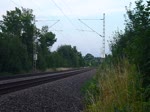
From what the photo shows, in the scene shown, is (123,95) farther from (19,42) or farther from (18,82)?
(19,42)

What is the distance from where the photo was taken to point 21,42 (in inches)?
2648

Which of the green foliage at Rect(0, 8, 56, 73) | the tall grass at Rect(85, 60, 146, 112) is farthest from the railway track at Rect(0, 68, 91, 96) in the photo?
the green foliage at Rect(0, 8, 56, 73)

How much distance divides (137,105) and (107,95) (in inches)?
64.0

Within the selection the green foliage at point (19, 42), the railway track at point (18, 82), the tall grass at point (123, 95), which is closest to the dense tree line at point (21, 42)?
the green foliage at point (19, 42)

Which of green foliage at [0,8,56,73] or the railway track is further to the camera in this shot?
green foliage at [0,8,56,73]

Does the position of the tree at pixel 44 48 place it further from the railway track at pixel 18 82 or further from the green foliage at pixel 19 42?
the railway track at pixel 18 82

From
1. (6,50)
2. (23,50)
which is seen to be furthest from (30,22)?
(6,50)

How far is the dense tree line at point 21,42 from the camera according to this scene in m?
58.4

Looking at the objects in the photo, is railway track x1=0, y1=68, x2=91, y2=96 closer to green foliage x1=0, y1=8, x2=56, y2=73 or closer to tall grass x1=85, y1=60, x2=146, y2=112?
tall grass x1=85, y1=60, x2=146, y2=112

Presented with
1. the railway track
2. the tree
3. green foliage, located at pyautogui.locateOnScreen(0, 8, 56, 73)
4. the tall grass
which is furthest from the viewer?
the tree

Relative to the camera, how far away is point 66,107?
51.1 ft

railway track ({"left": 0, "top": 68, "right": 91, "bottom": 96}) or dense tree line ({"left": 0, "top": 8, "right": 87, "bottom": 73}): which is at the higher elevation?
dense tree line ({"left": 0, "top": 8, "right": 87, "bottom": 73})

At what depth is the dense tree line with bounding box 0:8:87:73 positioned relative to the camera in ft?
192

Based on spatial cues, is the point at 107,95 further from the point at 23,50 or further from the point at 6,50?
the point at 23,50
